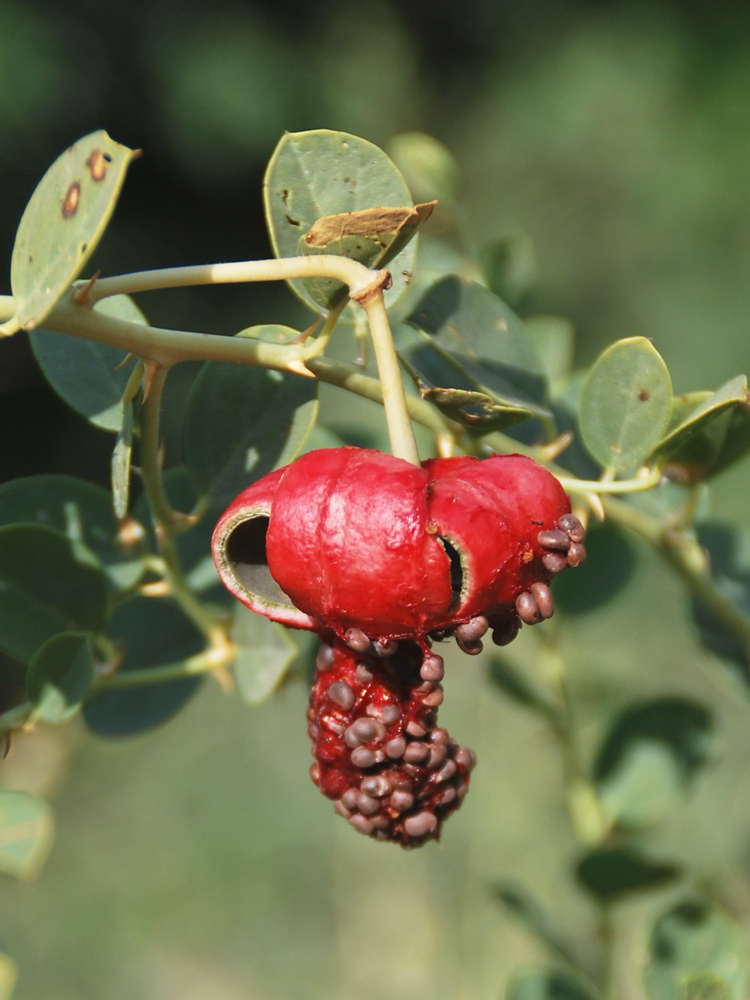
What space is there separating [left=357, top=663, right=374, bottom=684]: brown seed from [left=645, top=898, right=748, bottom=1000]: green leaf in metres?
0.53

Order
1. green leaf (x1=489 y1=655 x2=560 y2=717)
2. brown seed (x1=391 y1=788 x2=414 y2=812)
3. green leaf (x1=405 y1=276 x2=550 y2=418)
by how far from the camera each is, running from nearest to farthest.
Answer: brown seed (x1=391 y1=788 x2=414 y2=812), green leaf (x1=405 y1=276 x2=550 y2=418), green leaf (x1=489 y1=655 x2=560 y2=717)

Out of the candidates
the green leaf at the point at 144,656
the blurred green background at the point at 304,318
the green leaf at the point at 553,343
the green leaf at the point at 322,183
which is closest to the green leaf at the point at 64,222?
the green leaf at the point at 322,183

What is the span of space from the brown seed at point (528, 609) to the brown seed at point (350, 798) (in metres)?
0.16

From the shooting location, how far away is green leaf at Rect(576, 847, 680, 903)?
0.90m

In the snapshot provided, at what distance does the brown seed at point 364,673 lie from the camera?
55 centimetres

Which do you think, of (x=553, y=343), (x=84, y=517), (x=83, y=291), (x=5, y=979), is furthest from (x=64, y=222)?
(x=553, y=343)

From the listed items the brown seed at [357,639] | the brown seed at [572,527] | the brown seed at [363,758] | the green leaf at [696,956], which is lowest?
the green leaf at [696,956]

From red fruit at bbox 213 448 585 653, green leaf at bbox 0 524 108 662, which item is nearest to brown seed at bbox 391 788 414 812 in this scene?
red fruit at bbox 213 448 585 653

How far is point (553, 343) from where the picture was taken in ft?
3.30

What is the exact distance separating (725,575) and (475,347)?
42 cm

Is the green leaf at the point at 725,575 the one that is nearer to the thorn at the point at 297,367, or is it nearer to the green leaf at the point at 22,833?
the thorn at the point at 297,367

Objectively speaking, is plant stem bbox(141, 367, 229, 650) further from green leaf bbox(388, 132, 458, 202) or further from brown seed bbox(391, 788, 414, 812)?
green leaf bbox(388, 132, 458, 202)

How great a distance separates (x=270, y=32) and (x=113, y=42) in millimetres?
586

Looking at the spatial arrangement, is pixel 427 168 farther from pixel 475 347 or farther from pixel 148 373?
pixel 148 373
